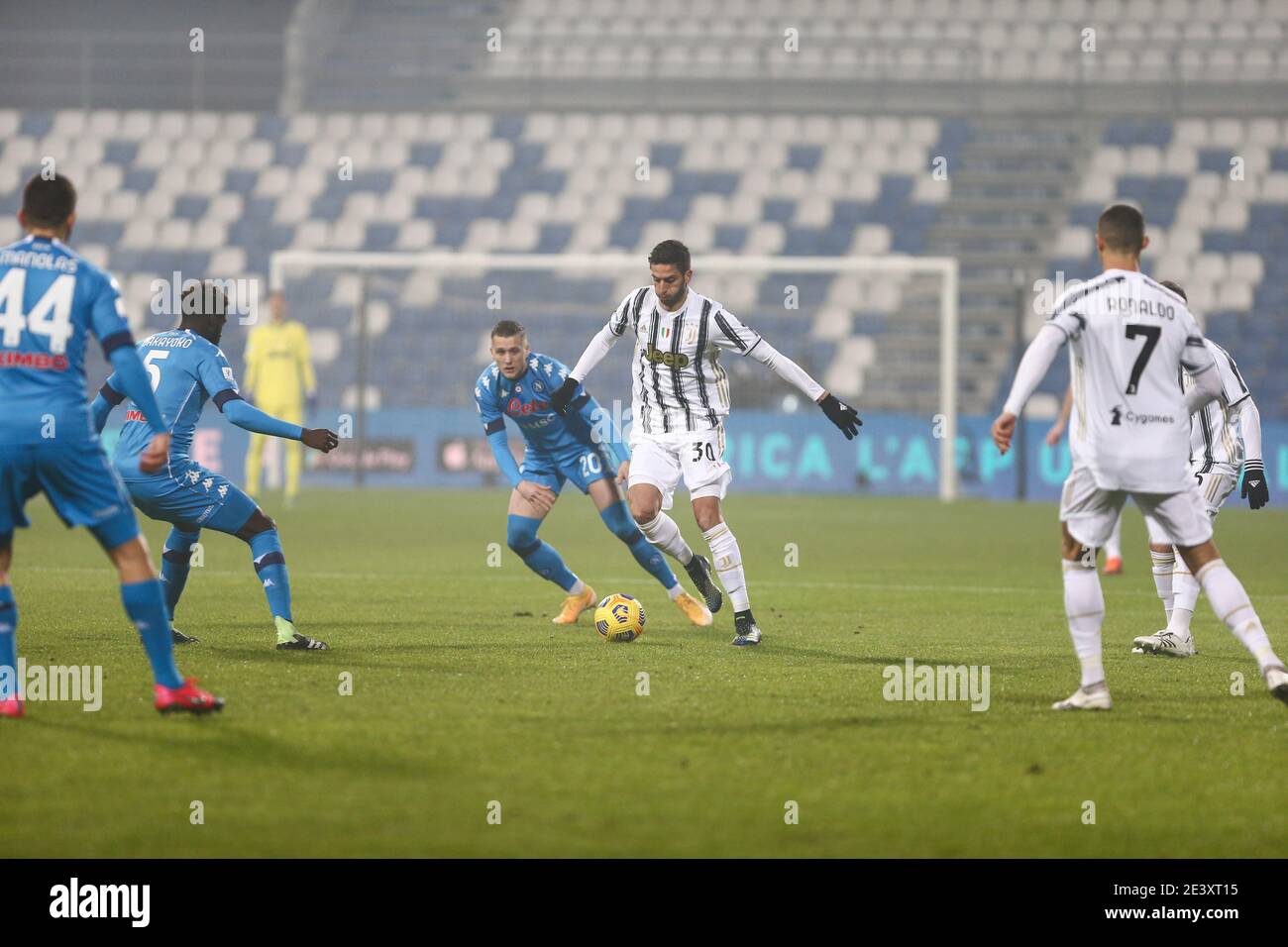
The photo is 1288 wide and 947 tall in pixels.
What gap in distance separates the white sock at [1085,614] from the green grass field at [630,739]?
0.74 ft

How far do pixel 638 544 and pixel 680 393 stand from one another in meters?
1.17

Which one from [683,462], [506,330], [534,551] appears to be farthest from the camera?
[534,551]

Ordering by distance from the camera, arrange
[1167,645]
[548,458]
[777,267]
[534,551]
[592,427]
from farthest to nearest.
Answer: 1. [777,267]
2. [548,458]
3. [592,427]
4. [534,551]
5. [1167,645]

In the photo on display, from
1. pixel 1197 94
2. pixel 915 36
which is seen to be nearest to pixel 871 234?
pixel 915 36

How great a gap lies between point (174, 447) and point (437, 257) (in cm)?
1793

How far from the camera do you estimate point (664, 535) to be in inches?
360

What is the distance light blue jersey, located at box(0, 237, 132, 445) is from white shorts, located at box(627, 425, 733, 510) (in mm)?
3771

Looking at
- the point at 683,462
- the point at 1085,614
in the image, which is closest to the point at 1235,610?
the point at 1085,614

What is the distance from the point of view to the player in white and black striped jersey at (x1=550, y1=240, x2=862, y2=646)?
27.9ft

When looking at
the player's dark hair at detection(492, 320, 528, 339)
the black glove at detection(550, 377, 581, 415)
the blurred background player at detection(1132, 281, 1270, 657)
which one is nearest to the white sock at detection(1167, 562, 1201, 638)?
the blurred background player at detection(1132, 281, 1270, 657)

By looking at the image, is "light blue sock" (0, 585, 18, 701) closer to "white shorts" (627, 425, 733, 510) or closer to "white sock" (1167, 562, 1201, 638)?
"white shorts" (627, 425, 733, 510)

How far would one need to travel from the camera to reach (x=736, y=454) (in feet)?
82.4

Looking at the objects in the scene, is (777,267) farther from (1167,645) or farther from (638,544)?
(1167,645)

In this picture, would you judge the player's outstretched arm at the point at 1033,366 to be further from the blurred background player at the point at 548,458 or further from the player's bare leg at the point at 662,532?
the blurred background player at the point at 548,458
